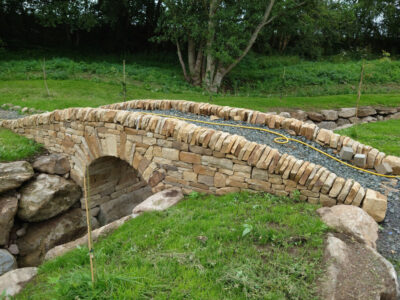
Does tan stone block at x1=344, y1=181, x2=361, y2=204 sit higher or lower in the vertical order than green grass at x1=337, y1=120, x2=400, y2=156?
lower

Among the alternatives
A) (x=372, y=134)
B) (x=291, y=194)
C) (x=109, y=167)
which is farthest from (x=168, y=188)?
(x=372, y=134)

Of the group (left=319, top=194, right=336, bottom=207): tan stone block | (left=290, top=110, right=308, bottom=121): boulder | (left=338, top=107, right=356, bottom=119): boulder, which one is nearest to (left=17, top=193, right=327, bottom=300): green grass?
(left=319, top=194, right=336, bottom=207): tan stone block

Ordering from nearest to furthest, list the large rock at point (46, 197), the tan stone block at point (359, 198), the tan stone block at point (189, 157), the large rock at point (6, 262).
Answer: the tan stone block at point (359, 198) → the tan stone block at point (189, 157) → the large rock at point (6, 262) → the large rock at point (46, 197)

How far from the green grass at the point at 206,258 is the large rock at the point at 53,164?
12.7 feet

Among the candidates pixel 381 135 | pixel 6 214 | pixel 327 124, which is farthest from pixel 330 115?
pixel 6 214

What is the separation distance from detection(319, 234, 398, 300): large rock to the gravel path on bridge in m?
0.50

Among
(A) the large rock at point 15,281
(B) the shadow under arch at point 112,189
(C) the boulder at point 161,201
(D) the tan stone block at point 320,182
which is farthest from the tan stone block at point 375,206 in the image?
(B) the shadow under arch at point 112,189

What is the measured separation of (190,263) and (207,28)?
14.1 m

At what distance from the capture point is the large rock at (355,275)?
2.52m

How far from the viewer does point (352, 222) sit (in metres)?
3.40

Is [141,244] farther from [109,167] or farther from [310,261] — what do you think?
[109,167]

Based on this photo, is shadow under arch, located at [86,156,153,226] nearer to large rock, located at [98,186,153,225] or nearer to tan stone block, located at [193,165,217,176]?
large rock, located at [98,186,153,225]

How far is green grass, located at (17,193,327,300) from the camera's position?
8.59 feet

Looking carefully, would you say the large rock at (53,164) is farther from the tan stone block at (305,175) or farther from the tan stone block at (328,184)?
the tan stone block at (328,184)
